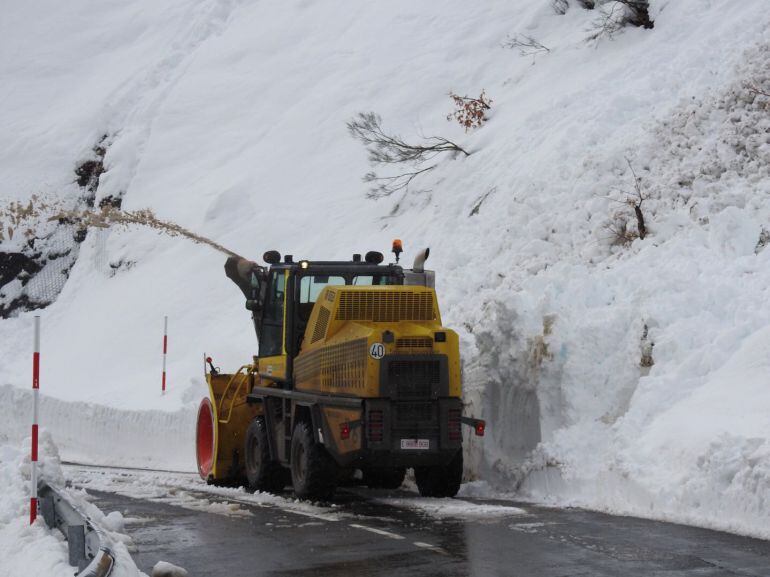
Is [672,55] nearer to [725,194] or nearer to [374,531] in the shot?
[725,194]

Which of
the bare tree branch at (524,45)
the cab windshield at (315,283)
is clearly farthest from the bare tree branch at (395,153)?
the cab windshield at (315,283)

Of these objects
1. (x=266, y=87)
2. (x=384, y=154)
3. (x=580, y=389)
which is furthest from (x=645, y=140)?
(x=266, y=87)

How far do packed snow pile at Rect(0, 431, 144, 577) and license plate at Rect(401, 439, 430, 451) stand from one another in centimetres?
311

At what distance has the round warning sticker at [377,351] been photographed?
11.5 metres

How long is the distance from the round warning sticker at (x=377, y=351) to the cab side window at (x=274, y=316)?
2.20m

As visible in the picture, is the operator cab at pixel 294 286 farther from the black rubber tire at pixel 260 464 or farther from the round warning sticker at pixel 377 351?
the round warning sticker at pixel 377 351

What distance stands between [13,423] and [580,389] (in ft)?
42.4

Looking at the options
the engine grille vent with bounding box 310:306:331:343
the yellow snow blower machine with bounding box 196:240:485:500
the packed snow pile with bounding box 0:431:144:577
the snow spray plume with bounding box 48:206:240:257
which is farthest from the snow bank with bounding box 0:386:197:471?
the packed snow pile with bounding box 0:431:144:577

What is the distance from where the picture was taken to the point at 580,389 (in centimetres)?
1316

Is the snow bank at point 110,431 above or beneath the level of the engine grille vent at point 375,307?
beneath

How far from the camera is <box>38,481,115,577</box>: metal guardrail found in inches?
245

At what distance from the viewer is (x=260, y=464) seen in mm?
13523

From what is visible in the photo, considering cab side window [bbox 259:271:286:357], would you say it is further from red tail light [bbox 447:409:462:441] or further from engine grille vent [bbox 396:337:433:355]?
red tail light [bbox 447:409:462:441]

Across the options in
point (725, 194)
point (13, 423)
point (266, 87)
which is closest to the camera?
point (725, 194)
